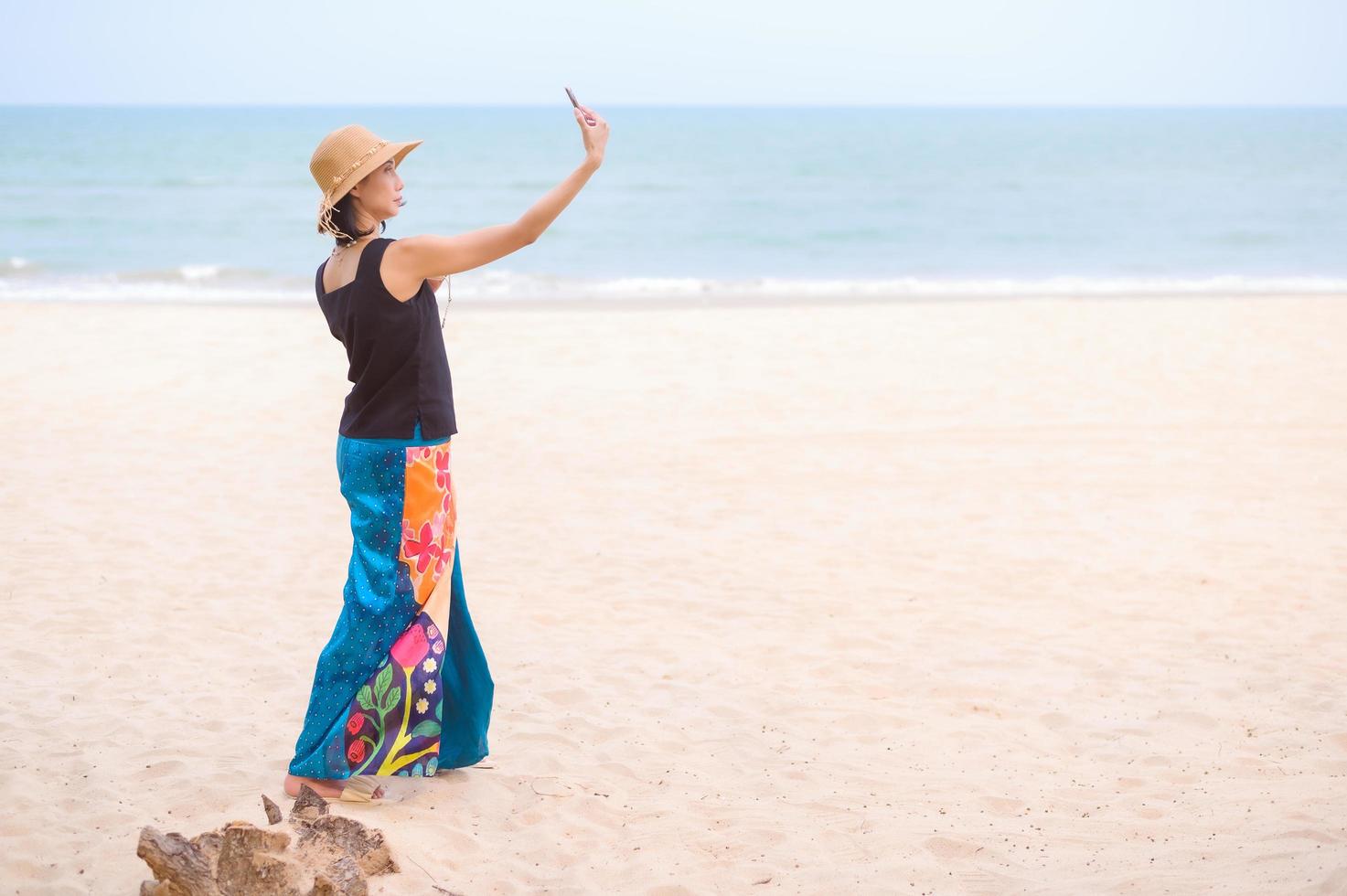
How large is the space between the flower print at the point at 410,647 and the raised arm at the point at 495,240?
2.98 ft

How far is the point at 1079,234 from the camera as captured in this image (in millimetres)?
27672

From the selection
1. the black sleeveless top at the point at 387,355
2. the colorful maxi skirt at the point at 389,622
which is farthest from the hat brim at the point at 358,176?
the colorful maxi skirt at the point at 389,622

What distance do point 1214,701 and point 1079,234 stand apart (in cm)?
2520


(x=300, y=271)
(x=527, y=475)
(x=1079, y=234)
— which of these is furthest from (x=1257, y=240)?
(x=527, y=475)

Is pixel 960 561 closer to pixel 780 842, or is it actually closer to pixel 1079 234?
pixel 780 842

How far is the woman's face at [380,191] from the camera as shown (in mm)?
2957

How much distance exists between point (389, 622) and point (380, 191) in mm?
1070

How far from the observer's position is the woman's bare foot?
326 cm

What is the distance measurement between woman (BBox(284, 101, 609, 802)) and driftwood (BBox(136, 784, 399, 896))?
0.40 meters

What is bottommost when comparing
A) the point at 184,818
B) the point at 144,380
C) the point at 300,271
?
the point at 184,818

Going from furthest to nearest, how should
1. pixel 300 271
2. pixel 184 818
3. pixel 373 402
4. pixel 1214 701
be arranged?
pixel 300 271 < pixel 1214 701 < pixel 184 818 < pixel 373 402

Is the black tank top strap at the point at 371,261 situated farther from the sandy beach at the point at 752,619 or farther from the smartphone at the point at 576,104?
the sandy beach at the point at 752,619

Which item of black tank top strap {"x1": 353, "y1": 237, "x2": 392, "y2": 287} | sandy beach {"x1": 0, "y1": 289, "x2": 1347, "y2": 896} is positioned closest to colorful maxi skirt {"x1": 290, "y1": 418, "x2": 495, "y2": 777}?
sandy beach {"x1": 0, "y1": 289, "x2": 1347, "y2": 896}

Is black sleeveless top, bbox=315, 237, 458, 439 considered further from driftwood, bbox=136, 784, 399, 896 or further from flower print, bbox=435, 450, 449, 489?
driftwood, bbox=136, 784, 399, 896
